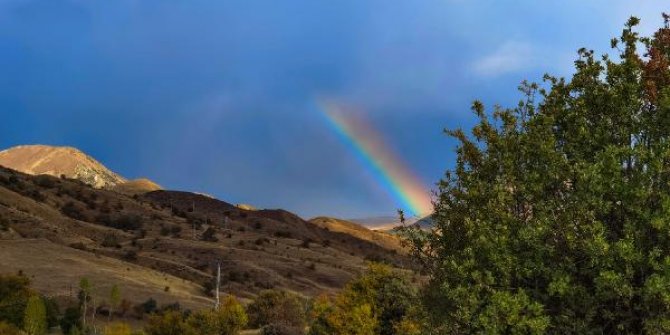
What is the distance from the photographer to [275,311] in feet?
164

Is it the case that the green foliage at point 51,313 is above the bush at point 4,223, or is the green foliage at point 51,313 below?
below

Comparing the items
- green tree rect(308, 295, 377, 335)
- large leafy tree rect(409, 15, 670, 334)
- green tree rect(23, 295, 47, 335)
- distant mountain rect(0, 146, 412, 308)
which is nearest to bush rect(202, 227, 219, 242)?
distant mountain rect(0, 146, 412, 308)

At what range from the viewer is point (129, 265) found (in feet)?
220

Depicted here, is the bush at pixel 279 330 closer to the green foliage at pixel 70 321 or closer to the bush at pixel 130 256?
the green foliage at pixel 70 321

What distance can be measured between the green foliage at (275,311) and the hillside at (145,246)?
7.46 meters

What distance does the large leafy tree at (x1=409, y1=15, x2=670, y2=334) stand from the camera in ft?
37.6

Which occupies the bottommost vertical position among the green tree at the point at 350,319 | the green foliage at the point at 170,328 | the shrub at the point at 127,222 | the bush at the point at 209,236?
the green foliage at the point at 170,328

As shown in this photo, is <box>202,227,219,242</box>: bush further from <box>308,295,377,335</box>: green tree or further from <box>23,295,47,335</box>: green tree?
<box>308,295,377,335</box>: green tree

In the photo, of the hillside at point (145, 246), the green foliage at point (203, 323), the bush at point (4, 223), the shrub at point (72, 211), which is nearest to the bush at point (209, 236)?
the hillside at point (145, 246)

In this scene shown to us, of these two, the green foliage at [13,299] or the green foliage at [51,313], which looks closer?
the green foliage at [13,299]

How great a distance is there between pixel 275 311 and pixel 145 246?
124 ft

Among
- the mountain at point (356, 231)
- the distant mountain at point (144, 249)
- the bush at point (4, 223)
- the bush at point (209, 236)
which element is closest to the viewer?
the distant mountain at point (144, 249)

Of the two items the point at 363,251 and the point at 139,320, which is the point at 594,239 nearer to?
the point at 139,320

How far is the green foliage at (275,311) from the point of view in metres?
49.9
